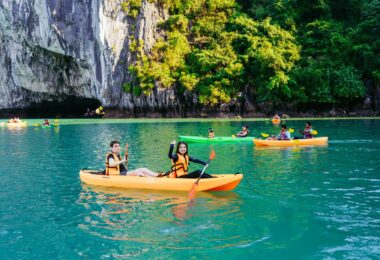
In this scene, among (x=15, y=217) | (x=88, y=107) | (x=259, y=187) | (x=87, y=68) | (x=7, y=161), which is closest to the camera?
(x=15, y=217)

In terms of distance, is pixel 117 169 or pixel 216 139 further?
pixel 216 139

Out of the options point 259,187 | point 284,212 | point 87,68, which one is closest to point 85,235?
point 284,212

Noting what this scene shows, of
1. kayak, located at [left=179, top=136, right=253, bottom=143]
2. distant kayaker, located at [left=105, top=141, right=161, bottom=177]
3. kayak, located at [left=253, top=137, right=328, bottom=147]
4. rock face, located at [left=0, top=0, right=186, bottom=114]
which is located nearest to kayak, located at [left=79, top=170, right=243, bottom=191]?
distant kayaker, located at [left=105, top=141, right=161, bottom=177]

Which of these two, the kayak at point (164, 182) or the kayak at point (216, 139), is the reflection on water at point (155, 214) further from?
the kayak at point (216, 139)

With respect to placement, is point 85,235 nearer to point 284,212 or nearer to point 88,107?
point 284,212

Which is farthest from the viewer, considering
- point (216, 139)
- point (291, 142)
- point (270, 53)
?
point (270, 53)

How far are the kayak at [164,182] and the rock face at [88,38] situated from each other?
1420 inches

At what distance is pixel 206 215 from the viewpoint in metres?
8.39

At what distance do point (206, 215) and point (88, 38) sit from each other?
143 ft

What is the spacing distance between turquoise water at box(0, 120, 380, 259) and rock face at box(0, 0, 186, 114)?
34.1 m

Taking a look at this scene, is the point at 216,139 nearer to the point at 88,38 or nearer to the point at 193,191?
the point at 193,191

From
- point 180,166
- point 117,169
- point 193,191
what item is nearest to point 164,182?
point 180,166

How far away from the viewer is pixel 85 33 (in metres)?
48.6

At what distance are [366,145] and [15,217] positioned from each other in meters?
15.6
